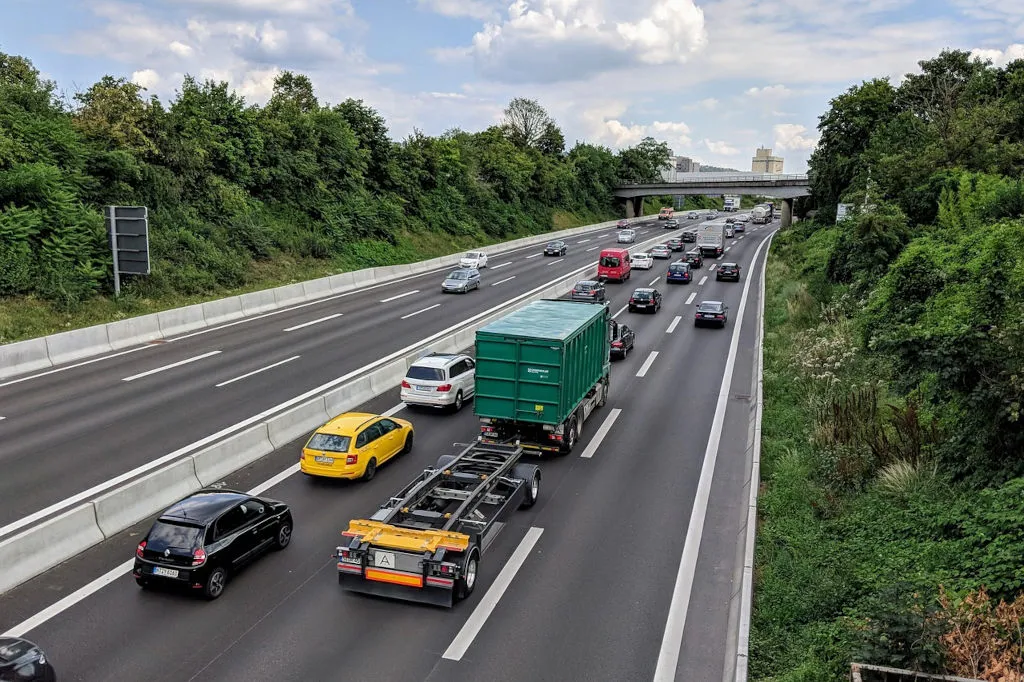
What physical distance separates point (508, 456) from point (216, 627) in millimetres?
7312

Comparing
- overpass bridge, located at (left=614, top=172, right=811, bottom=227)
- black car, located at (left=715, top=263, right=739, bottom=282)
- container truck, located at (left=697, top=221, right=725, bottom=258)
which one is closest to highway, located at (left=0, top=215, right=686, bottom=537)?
black car, located at (left=715, top=263, right=739, bottom=282)

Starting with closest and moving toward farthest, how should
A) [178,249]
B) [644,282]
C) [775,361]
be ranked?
[775,361]
[178,249]
[644,282]

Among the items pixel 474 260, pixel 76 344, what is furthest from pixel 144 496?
pixel 474 260

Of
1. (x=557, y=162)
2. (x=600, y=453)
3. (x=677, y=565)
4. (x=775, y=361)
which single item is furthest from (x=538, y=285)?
(x=557, y=162)

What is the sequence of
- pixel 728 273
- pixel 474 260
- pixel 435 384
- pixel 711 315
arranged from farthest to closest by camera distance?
pixel 474 260, pixel 728 273, pixel 711 315, pixel 435 384

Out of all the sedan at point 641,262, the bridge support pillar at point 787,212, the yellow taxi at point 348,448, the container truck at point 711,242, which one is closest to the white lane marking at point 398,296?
the sedan at point 641,262

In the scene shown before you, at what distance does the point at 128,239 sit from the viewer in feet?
108

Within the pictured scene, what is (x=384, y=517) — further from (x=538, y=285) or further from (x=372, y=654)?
(x=538, y=285)

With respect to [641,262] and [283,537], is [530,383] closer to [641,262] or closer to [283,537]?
[283,537]

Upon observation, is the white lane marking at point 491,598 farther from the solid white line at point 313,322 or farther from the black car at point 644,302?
the black car at point 644,302

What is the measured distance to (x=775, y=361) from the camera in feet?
96.5

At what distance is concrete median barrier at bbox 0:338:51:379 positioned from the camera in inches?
993

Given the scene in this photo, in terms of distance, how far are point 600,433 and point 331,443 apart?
8388 mm

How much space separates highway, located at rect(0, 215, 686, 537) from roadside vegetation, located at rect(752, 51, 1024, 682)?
14.7 meters
